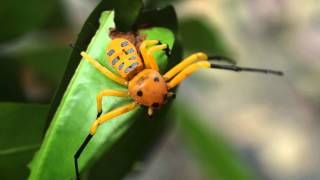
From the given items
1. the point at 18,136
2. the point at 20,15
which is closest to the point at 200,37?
the point at 20,15

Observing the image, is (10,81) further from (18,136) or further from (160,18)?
(160,18)

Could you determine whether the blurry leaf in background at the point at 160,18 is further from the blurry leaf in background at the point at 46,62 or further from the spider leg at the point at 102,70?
the blurry leaf in background at the point at 46,62

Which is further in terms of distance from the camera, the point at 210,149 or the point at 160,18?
the point at 210,149

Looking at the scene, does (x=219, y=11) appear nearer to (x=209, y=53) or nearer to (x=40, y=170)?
(x=209, y=53)

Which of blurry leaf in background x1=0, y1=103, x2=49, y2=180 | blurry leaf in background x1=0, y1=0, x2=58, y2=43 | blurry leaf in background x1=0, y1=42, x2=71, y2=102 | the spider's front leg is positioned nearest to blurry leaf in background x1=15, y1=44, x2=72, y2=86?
blurry leaf in background x1=0, y1=42, x2=71, y2=102

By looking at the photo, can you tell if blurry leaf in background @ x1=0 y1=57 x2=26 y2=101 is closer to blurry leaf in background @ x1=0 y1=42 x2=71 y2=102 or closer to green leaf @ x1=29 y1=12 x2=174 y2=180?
blurry leaf in background @ x1=0 y1=42 x2=71 y2=102

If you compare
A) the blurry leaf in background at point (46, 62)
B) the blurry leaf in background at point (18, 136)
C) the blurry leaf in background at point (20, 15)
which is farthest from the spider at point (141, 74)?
the blurry leaf in background at point (46, 62)

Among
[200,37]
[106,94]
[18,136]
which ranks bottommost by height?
[18,136]
